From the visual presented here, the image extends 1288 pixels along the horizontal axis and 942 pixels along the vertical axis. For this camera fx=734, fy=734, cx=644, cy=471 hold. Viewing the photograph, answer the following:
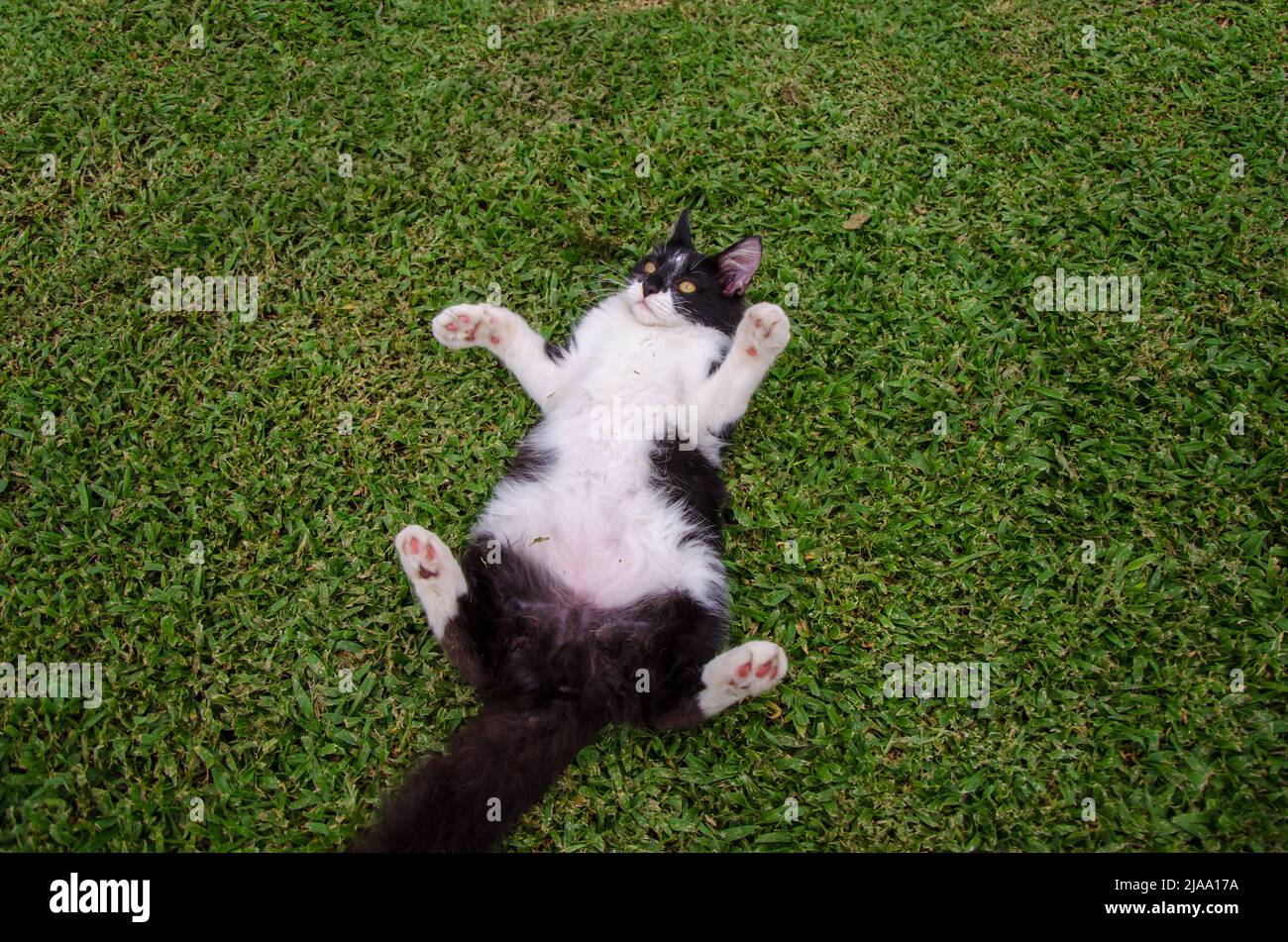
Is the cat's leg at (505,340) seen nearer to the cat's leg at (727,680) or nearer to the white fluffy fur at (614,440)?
the white fluffy fur at (614,440)

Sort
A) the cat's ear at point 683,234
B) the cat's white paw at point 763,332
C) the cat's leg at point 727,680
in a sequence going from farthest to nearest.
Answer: the cat's ear at point 683,234, the cat's white paw at point 763,332, the cat's leg at point 727,680

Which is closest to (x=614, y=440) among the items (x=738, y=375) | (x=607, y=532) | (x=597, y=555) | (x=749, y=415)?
(x=607, y=532)

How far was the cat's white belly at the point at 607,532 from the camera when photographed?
3084mm

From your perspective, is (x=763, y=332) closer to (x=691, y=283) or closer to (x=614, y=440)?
(x=691, y=283)

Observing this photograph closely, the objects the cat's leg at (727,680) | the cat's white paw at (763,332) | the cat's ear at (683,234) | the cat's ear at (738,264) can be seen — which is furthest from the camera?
the cat's ear at (683,234)

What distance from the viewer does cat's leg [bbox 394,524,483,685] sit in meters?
3.03

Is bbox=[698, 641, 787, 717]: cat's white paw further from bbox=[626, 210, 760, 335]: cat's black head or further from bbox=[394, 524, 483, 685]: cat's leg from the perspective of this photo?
bbox=[626, 210, 760, 335]: cat's black head

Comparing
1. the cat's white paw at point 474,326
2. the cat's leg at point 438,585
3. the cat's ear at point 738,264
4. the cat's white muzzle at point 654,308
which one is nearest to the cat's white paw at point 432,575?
the cat's leg at point 438,585

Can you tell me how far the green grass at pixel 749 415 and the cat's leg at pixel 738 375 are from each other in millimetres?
331

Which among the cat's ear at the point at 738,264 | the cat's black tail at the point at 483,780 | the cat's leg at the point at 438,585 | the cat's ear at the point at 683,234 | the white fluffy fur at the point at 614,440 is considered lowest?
the cat's black tail at the point at 483,780

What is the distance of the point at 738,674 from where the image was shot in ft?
9.75

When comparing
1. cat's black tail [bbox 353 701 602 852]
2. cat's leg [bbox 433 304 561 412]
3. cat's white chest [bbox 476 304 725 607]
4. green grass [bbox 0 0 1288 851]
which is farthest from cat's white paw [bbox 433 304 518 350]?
cat's black tail [bbox 353 701 602 852]
